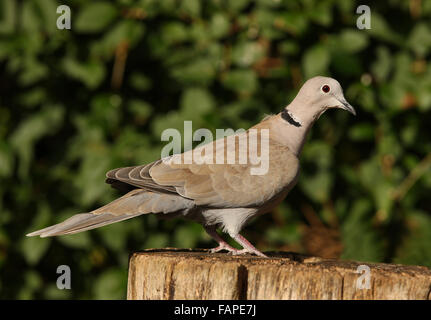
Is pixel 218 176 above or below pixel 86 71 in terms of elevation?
below

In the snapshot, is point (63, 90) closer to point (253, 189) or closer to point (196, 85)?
point (196, 85)

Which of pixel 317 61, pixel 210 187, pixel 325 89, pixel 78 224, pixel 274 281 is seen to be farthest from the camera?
pixel 317 61

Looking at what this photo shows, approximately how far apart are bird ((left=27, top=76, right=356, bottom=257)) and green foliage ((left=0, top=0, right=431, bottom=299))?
2.40 ft

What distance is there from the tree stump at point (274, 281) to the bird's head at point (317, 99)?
1036 mm

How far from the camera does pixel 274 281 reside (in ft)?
8.90

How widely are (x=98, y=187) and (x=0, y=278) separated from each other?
3.44ft

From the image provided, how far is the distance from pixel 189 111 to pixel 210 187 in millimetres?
1100

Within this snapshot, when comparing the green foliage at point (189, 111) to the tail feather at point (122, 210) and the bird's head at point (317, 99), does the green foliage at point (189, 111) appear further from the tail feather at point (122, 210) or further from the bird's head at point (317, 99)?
the tail feather at point (122, 210)

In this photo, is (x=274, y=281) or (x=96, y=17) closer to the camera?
(x=274, y=281)

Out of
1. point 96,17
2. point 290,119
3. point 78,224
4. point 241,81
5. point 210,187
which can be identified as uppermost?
point 96,17

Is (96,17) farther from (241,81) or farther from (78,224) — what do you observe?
(78,224)

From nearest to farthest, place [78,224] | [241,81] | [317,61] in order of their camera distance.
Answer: [78,224], [317,61], [241,81]

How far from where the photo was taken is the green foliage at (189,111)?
14.3 feet

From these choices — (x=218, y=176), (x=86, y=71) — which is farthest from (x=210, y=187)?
(x=86, y=71)
